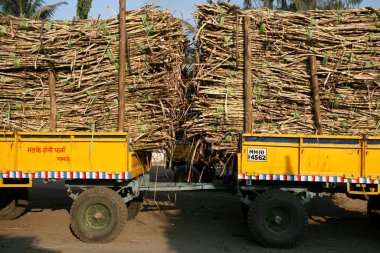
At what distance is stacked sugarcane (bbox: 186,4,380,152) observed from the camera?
6.66 meters

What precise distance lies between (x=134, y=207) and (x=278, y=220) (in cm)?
285

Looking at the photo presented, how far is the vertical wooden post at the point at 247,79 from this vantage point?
6656 millimetres

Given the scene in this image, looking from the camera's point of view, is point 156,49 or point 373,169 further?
point 156,49

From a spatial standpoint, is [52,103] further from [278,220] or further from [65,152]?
[278,220]

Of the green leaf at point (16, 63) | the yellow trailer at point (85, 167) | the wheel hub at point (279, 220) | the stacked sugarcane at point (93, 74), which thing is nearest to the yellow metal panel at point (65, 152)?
the yellow trailer at point (85, 167)

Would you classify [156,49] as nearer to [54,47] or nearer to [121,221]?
[54,47]

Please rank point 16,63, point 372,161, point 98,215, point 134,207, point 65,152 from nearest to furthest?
point 372,161 → point 98,215 → point 65,152 → point 16,63 → point 134,207

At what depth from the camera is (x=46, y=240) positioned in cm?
673

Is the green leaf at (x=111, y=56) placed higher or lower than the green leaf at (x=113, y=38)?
lower

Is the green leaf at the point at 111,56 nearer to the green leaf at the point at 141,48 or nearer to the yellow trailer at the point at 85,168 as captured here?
the green leaf at the point at 141,48

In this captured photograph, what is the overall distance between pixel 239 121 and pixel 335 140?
148 cm

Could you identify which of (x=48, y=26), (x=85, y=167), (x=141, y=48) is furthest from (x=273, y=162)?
(x=48, y=26)

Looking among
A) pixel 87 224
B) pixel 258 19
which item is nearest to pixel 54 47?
pixel 87 224

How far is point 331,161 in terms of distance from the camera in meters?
6.27
